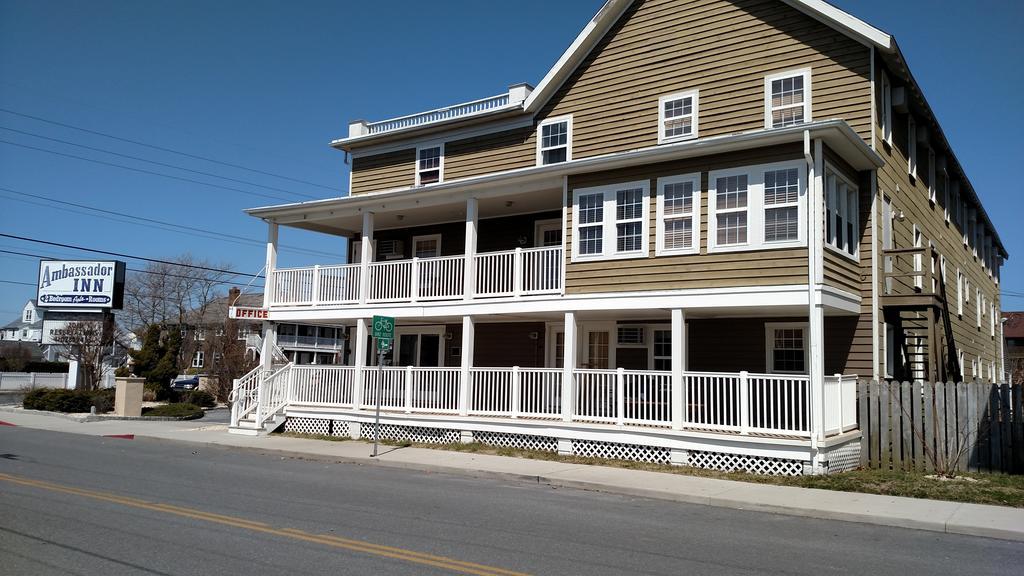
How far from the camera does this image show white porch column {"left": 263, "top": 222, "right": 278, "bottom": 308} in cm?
2280

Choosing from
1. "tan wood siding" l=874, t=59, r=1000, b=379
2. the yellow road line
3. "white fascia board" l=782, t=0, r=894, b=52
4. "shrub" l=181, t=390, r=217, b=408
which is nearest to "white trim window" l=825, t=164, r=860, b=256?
"tan wood siding" l=874, t=59, r=1000, b=379

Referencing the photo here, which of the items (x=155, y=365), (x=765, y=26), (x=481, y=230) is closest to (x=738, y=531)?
(x=765, y=26)

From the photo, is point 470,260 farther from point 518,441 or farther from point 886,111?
point 886,111

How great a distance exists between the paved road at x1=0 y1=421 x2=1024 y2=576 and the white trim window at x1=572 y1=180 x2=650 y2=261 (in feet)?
20.3

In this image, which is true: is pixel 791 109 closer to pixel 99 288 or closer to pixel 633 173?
pixel 633 173

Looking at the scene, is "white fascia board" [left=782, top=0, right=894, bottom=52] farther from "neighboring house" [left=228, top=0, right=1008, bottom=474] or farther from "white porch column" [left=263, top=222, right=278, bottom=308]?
"white porch column" [left=263, top=222, right=278, bottom=308]

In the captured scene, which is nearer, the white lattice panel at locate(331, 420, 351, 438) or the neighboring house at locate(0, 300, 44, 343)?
the white lattice panel at locate(331, 420, 351, 438)

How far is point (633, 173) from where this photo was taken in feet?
56.3

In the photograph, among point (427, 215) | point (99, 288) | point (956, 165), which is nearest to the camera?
point (427, 215)

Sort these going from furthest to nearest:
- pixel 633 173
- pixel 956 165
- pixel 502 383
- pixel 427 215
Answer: pixel 956 165, pixel 427 215, pixel 502 383, pixel 633 173

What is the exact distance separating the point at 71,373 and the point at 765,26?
4241cm

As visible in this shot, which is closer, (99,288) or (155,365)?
(155,365)

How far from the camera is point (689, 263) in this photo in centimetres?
1614

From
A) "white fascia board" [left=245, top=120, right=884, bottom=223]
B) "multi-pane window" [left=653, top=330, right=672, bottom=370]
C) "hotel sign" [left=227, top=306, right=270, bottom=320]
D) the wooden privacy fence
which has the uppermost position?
"white fascia board" [left=245, top=120, right=884, bottom=223]
